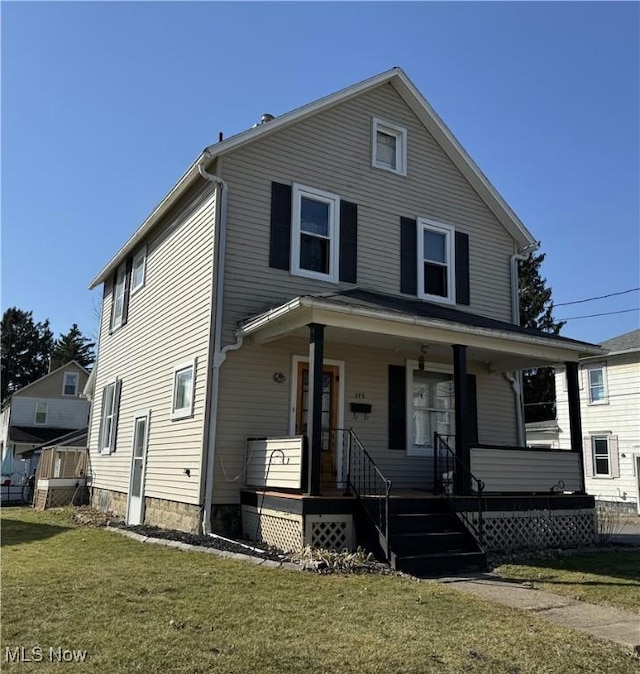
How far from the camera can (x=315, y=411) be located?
338 inches

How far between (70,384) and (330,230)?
100 ft

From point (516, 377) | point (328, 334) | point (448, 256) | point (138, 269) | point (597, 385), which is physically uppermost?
point (138, 269)

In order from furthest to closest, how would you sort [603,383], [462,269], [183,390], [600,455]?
1. [603,383]
2. [600,455]
3. [462,269]
4. [183,390]

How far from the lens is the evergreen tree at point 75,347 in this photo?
189 ft

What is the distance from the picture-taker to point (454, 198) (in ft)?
45.0

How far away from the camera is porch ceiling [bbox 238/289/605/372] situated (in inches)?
355

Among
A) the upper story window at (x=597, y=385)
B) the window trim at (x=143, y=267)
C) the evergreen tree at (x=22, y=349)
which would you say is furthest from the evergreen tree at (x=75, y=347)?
the upper story window at (x=597, y=385)

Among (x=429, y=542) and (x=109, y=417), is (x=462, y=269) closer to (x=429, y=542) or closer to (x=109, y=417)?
(x=429, y=542)

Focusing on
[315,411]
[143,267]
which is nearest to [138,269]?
[143,267]

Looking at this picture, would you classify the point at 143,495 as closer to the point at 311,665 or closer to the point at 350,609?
the point at 350,609

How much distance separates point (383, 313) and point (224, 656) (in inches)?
228

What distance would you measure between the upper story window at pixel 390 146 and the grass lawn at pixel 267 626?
28.4ft

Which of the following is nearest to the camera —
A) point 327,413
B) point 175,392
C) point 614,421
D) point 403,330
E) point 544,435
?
point 403,330

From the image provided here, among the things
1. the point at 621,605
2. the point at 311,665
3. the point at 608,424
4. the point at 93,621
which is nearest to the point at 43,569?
the point at 93,621
